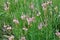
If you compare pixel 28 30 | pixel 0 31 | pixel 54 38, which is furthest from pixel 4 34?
pixel 54 38

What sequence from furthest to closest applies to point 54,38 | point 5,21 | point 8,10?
point 5,21 < point 8,10 < point 54,38

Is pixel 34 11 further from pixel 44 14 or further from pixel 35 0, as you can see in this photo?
pixel 35 0

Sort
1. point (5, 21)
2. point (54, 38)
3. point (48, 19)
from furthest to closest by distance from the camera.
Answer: point (5, 21), point (48, 19), point (54, 38)

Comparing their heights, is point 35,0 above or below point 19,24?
above

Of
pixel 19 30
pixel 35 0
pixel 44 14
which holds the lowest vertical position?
pixel 19 30

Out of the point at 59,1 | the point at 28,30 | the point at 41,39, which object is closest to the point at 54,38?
the point at 41,39

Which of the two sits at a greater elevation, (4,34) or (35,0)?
(35,0)

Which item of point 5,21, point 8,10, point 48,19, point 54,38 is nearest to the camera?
point 54,38

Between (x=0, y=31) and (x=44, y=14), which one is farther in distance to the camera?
(x=0, y=31)

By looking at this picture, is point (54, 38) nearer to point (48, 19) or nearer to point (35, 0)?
point (48, 19)
